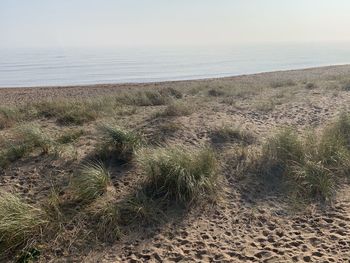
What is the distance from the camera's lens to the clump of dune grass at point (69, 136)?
707cm

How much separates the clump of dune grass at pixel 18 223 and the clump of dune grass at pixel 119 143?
178cm

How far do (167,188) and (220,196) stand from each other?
0.77 m

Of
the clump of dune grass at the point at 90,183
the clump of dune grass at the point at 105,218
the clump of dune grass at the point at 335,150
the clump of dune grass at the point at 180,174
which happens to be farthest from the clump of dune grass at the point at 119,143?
the clump of dune grass at the point at 335,150

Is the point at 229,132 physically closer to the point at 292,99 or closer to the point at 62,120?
the point at 62,120

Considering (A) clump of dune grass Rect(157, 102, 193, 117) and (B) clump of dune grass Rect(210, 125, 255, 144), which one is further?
(A) clump of dune grass Rect(157, 102, 193, 117)

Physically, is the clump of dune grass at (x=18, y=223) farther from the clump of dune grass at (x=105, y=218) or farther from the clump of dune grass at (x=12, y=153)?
the clump of dune grass at (x=12, y=153)

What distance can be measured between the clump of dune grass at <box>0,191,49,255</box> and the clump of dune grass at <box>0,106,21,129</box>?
13.7 feet

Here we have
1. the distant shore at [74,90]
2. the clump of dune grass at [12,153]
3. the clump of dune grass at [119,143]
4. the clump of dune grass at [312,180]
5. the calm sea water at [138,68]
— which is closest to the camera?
the clump of dune grass at [312,180]

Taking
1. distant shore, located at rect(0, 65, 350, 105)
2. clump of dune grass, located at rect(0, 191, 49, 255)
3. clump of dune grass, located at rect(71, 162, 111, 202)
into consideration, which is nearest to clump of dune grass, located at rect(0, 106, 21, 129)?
clump of dune grass, located at rect(71, 162, 111, 202)

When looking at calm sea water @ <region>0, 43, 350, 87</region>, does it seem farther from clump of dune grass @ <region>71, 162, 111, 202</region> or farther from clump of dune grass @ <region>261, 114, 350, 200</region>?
clump of dune grass @ <region>71, 162, 111, 202</region>

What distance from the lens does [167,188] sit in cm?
527

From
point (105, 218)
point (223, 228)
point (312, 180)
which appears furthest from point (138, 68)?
point (223, 228)

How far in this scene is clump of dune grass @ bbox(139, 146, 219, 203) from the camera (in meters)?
5.20

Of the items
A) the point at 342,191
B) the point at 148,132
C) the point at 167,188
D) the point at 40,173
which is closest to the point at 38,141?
the point at 40,173
